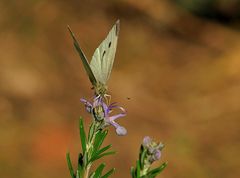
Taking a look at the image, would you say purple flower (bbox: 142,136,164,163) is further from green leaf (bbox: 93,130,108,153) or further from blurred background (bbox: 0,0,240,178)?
blurred background (bbox: 0,0,240,178)

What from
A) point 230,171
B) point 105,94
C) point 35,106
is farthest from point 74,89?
point 105,94

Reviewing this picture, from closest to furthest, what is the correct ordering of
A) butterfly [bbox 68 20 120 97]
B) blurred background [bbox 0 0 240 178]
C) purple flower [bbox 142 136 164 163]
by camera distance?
purple flower [bbox 142 136 164 163]
butterfly [bbox 68 20 120 97]
blurred background [bbox 0 0 240 178]

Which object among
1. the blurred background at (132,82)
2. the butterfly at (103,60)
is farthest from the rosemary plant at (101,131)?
the blurred background at (132,82)

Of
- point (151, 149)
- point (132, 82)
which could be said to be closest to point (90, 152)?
point (151, 149)

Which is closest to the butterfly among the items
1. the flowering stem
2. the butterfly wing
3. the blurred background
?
the butterfly wing

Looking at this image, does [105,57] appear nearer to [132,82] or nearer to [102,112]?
[102,112]
